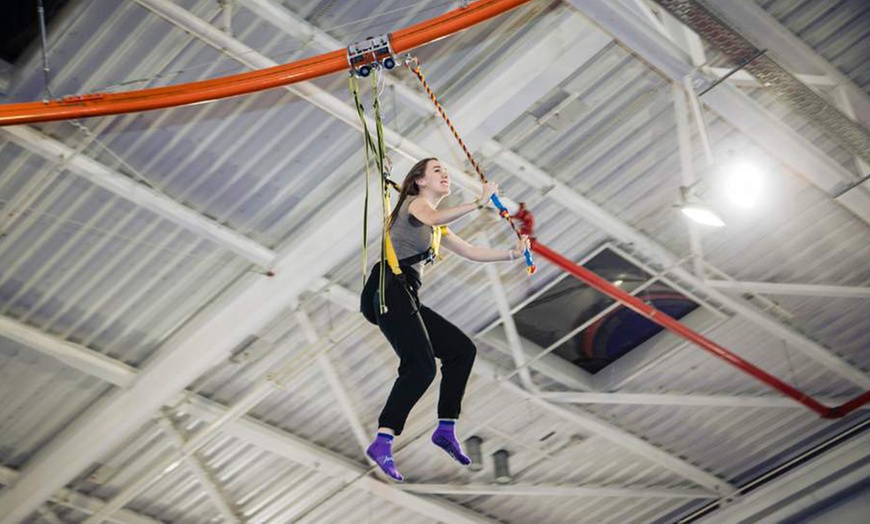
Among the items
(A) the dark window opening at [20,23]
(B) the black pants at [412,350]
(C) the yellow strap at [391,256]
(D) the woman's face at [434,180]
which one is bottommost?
(B) the black pants at [412,350]

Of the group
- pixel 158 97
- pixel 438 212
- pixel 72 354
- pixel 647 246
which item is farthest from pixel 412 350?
pixel 72 354

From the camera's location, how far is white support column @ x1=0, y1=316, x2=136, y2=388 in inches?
376

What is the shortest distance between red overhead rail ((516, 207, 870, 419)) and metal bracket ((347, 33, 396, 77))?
8.00 ft

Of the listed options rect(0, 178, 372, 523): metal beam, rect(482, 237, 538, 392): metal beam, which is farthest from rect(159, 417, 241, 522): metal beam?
rect(482, 237, 538, 392): metal beam

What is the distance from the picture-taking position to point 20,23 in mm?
7711

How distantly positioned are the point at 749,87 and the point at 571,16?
1.70 meters

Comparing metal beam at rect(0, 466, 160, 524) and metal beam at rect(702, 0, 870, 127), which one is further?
metal beam at rect(0, 466, 160, 524)

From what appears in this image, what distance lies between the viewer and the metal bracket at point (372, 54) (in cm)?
648

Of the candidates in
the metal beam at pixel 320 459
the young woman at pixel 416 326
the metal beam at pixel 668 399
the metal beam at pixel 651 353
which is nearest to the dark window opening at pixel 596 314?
the metal beam at pixel 651 353

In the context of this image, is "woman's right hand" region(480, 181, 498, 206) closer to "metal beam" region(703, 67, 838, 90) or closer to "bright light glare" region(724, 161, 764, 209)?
"metal beam" region(703, 67, 838, 90)

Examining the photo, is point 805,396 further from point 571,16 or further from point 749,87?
point 571,16

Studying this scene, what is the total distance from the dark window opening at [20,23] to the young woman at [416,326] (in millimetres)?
Result: 3365

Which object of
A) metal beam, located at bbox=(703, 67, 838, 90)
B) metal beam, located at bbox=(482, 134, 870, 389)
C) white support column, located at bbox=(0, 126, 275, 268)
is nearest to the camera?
white support column, located at bbox=(0, 126, 275, 268)

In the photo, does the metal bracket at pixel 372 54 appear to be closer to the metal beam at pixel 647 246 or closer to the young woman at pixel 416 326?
the young woman at pixel 416 326
